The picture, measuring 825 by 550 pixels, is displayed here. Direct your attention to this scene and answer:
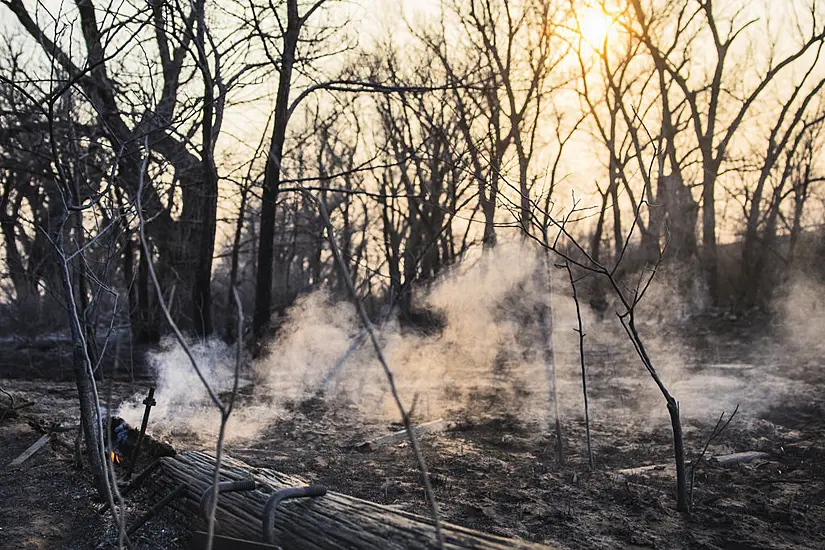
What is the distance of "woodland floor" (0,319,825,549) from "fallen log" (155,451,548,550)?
440mm

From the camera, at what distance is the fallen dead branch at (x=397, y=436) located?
613 centimetres

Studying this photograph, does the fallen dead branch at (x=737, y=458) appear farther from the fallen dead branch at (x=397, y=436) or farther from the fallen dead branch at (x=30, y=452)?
the fallen dead branch at (x=30, y=452)

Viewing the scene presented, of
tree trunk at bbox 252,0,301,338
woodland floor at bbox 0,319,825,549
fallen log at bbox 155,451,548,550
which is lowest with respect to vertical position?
woodland floor at bbox 0,319,825,549

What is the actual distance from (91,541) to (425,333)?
7982 mm

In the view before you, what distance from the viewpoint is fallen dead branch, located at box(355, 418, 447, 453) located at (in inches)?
241

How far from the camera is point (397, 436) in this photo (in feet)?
21.2

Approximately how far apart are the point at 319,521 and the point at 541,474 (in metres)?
2.90

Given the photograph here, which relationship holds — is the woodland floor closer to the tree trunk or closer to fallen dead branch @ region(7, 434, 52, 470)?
fallen dead branch @ region(7, 434, 52, 470)

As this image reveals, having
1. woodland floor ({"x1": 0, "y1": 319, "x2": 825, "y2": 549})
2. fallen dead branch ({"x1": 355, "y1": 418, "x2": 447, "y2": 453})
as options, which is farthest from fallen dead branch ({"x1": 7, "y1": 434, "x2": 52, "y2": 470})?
fallen dead branch ({"x1": 355, "y1": 418, "x2": 447, "y2": 453})

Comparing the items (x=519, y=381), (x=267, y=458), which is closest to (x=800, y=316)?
(x=519, y=381)

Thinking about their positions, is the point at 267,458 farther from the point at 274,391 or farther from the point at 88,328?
the point at 274,391

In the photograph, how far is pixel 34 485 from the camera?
4.55m

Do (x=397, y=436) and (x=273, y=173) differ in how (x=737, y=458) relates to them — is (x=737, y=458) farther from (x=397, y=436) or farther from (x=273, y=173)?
(x=273, y=173)

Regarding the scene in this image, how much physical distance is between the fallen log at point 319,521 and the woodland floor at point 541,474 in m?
0.44
